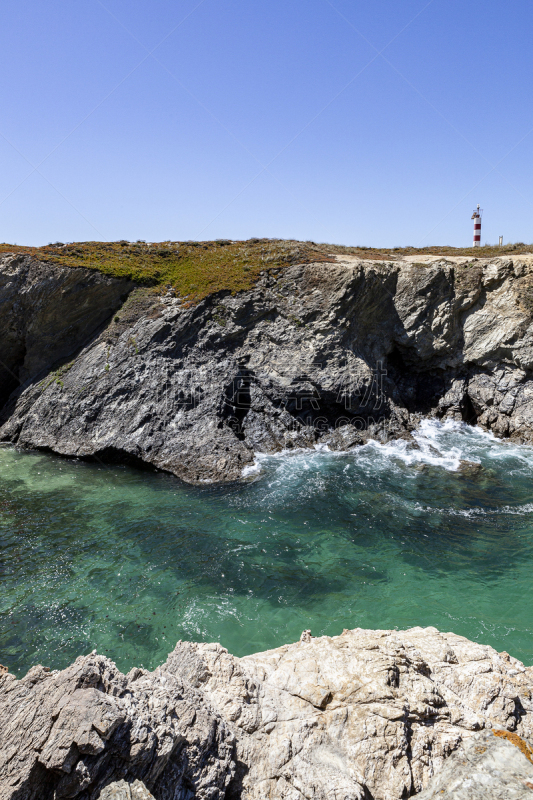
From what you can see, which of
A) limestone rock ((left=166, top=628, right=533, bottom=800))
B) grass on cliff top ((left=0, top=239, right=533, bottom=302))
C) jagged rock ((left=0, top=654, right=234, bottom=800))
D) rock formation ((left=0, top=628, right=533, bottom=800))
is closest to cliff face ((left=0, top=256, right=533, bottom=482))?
grass on cliff top ((left=0, top=239, right=533, bottom=302))

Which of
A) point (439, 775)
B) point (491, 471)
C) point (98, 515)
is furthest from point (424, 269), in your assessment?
point (439, 775)

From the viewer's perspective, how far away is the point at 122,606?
43.7 feet

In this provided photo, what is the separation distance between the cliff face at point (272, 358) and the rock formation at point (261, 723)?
58.8 ft

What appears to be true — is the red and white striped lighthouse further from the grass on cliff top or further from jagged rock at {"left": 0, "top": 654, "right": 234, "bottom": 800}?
jagged rock at {"left": 0, "top": 654, "right": 234, "bottom": 800}

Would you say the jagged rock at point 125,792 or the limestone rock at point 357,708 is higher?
the jagged rock at point 125,792

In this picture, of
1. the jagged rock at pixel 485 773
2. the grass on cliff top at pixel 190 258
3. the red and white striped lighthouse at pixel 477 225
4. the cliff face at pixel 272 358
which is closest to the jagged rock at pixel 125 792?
the jagged rock at pixel 485 773

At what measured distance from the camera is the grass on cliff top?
32.2 meters

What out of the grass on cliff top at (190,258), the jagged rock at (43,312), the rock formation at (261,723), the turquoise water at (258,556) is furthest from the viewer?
the grass on cliff top at (190,258)

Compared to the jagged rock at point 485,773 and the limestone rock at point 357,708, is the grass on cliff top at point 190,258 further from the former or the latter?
the jagged rock at point 485,773

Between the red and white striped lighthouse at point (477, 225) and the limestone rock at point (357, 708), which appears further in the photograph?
the red and white striped lighthouse at point (477, 225)

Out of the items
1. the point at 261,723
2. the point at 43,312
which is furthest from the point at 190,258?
the point at 261,723

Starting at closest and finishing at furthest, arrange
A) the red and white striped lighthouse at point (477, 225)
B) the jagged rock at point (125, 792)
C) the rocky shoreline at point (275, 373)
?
1. the jagged rock at point (125, 792)
2. the rocky shoreline at point (275, 373)
3. the red and white striped lighthouse at point (477, 225)

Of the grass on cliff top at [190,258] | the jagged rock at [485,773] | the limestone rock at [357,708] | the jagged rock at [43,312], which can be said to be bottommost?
the limestone rock at [357,708]

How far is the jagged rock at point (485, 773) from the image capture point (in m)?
4.89
